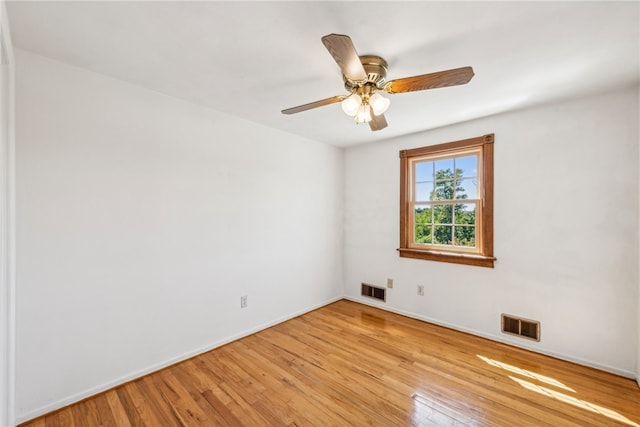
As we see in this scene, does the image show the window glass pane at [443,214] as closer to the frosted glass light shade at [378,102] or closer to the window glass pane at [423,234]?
the window glass pane at [423,234]

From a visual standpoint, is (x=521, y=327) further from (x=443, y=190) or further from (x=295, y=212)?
(x=295, y=212)

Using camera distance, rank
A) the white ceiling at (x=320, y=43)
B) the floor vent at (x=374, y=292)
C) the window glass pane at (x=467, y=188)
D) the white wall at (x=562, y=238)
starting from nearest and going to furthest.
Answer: the white ceiling at (x=320, y=43)
the white wall at (x=562, y=238)
the window glass pane at (x=467, y=188)
the floor vent at (x=374, y=292)

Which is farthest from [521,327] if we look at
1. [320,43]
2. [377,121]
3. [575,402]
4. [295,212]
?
[320,43]

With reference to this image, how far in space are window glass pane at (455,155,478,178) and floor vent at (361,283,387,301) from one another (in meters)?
1.88

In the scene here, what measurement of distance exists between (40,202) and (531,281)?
422 centimetres

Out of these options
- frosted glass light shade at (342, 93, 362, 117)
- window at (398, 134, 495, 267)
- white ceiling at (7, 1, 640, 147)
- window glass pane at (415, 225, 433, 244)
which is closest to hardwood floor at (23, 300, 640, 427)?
window at (398, 134, 495, 267)

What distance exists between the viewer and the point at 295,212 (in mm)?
3623

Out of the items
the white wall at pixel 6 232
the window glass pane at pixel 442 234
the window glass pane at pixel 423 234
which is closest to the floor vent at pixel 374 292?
the window glass pane at pixel 423 234

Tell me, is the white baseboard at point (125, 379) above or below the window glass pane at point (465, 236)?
below

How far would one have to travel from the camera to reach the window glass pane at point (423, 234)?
3.53m

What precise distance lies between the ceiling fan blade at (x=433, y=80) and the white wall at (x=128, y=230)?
1.85m

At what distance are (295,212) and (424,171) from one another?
1811mm

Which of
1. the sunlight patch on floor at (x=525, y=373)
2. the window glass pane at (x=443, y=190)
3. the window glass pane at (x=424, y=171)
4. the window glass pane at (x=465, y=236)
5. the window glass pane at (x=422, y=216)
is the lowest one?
the sunlight patch on floor at (x=525, y=373)

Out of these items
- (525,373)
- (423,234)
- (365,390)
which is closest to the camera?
(365,390)
